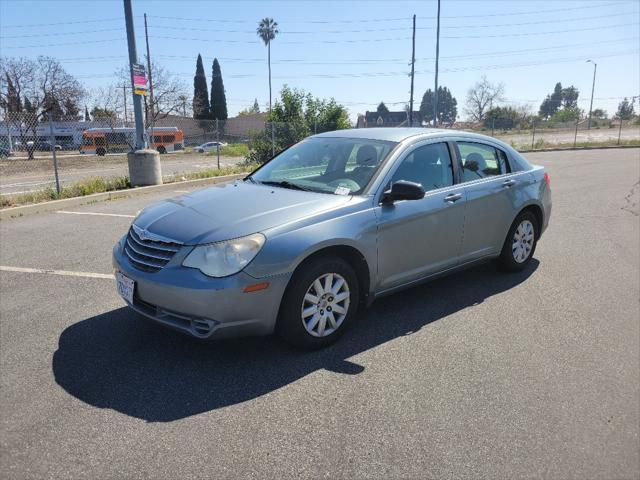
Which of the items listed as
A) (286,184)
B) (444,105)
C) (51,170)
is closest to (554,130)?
(51,170)

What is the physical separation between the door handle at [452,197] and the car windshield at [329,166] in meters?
0.67

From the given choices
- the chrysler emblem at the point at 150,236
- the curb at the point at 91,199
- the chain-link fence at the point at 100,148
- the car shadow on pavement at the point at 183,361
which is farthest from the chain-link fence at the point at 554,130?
the chrysler emblem at the point at 150,236

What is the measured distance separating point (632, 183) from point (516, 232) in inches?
396

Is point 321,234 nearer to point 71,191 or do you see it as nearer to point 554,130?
point 71,191

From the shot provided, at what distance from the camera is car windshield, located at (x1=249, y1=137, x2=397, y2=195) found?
423cm

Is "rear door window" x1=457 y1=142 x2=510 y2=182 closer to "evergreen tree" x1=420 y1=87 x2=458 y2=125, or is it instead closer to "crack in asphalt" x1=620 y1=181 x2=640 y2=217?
"crack in asphalt" x1=620 y1=181 x2=640 y2=217

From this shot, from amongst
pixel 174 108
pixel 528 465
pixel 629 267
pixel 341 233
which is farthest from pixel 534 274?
pixel 174 108

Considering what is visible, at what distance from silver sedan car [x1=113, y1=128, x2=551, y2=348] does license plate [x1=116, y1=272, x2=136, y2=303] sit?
0.02 metres

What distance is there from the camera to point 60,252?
6566mm

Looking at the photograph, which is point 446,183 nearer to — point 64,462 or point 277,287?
point 277,287

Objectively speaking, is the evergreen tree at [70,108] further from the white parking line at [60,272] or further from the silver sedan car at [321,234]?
the silver sedan car at [321,234]

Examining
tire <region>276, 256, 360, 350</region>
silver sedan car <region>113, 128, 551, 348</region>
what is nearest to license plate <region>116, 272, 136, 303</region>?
silver sedan car <region>113, 128, 551, 348</region>

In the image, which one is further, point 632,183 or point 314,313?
point 632,183

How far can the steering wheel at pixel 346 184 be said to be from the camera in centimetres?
412
